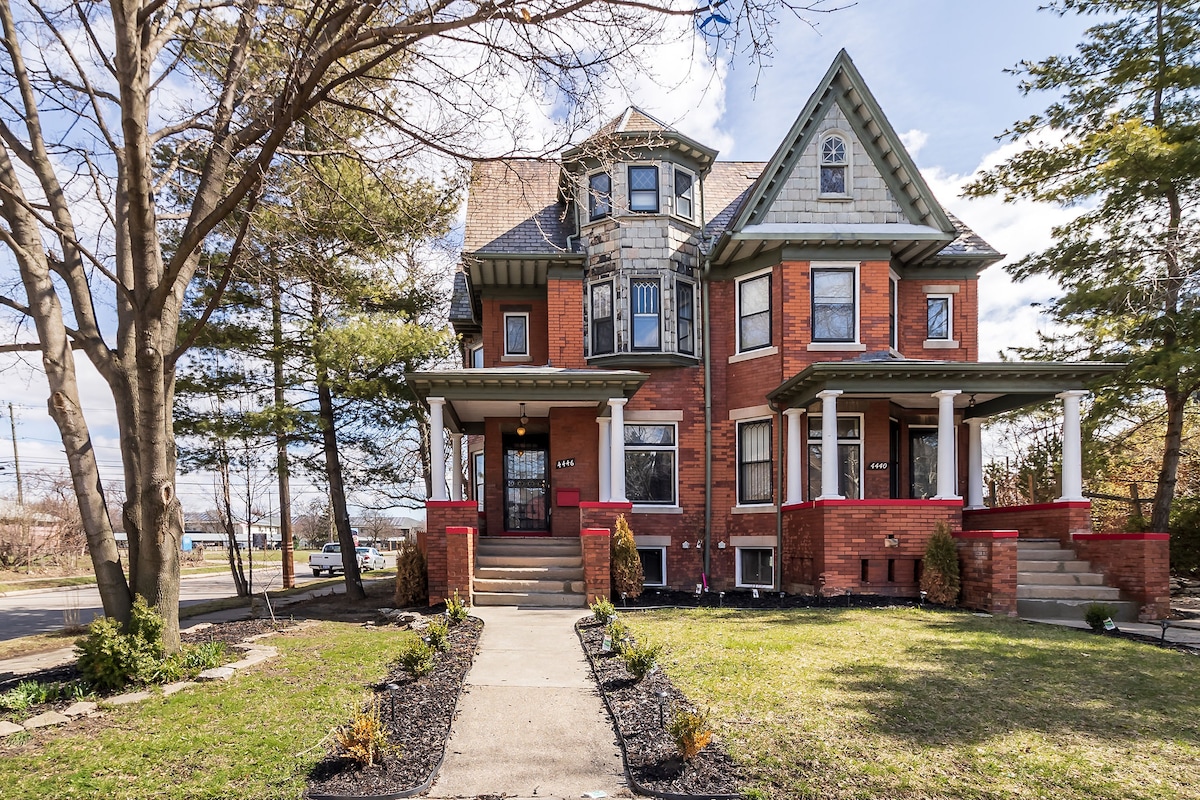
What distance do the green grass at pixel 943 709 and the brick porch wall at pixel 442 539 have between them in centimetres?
441

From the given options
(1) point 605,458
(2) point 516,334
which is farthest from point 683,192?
(1) point 605,458

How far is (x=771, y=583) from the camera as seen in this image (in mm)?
14688

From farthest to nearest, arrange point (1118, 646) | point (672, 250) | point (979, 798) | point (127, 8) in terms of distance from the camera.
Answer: point (672, 250), point (1118, 646), point (127, 8), point (979, 798)

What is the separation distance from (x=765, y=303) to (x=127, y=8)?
11848mm

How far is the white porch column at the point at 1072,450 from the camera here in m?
12.8

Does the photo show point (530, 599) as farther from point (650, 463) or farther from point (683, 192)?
point (683, 192)

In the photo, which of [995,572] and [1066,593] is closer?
[995,572]

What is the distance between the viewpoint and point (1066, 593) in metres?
11.7

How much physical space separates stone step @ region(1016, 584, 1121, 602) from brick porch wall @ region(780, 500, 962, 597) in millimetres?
1428

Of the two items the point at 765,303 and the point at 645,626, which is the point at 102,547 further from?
the point at 765,303

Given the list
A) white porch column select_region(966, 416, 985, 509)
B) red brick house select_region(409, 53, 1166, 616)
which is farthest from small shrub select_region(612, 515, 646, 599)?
white porch column select_region(966, 416, 985, 509)

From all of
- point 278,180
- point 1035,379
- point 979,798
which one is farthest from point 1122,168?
point 278,180

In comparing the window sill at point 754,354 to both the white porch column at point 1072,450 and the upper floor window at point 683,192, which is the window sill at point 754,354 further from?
the white porch column at point 1072,450

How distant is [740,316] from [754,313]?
0.36 meters
